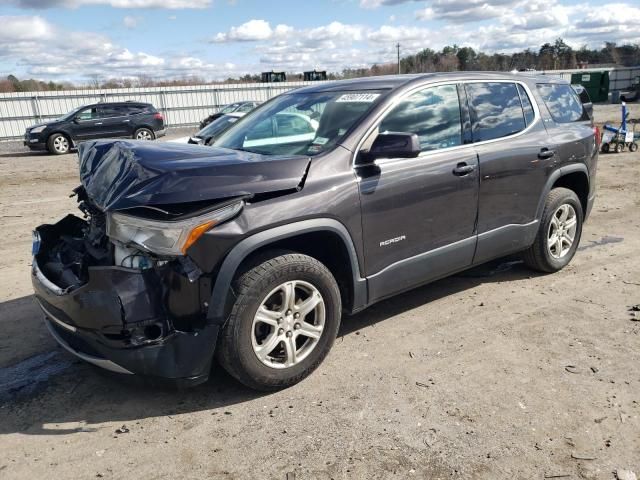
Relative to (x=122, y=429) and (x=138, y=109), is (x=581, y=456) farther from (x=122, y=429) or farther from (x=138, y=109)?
(x=138, y=109)

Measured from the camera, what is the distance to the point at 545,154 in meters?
4.79

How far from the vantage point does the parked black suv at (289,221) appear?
9.63ft

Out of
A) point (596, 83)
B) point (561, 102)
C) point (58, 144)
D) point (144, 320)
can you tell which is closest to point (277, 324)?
point (144, 320)

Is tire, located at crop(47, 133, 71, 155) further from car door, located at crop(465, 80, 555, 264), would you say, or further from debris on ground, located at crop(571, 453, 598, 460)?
debris on ground, located at crop(571, 453, 598, 460)

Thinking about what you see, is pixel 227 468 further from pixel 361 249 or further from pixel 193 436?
pixel 361 249

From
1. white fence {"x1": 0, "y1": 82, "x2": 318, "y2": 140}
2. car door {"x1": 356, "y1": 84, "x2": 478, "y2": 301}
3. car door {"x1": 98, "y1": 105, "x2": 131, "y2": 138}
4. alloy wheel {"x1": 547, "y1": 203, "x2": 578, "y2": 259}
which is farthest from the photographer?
white fence {"x1": 0, "y1": 82, "x2": 318, "y2": 140}

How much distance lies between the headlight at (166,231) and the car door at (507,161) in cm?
236

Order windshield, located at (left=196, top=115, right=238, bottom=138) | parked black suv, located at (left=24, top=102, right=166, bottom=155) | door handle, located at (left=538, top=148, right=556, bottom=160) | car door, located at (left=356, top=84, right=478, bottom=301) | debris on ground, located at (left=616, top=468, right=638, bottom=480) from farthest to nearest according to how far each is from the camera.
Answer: parked black suv, located at (left=24, top=102, right=166, bottom=155)
windshield, located at (left=196, top=115, right=238, bottom=138)
door handle, located at (left=538, top=148, right=556, bottom=160)
car door, located at (left=356, top=84, right=478, bottom=301)
debris on ground, located at (left=616, top=468, right=638, bottom=480)

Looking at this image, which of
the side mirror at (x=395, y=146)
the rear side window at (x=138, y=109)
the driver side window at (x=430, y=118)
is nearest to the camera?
the side mirror at (x=395, y=146)

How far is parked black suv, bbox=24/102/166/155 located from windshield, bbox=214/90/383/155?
16.9 metres

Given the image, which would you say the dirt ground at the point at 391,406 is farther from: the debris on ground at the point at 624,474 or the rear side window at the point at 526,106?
the rear side window at the point at 526,106

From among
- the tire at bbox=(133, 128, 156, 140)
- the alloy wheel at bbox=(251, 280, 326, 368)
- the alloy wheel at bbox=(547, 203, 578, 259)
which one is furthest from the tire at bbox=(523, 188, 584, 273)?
the tire at bbox=(133, 128, 156, 140)

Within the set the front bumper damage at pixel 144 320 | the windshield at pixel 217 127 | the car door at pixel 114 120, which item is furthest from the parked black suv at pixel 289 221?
the car door at pixel 114 120

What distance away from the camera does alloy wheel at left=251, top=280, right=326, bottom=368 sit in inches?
127
